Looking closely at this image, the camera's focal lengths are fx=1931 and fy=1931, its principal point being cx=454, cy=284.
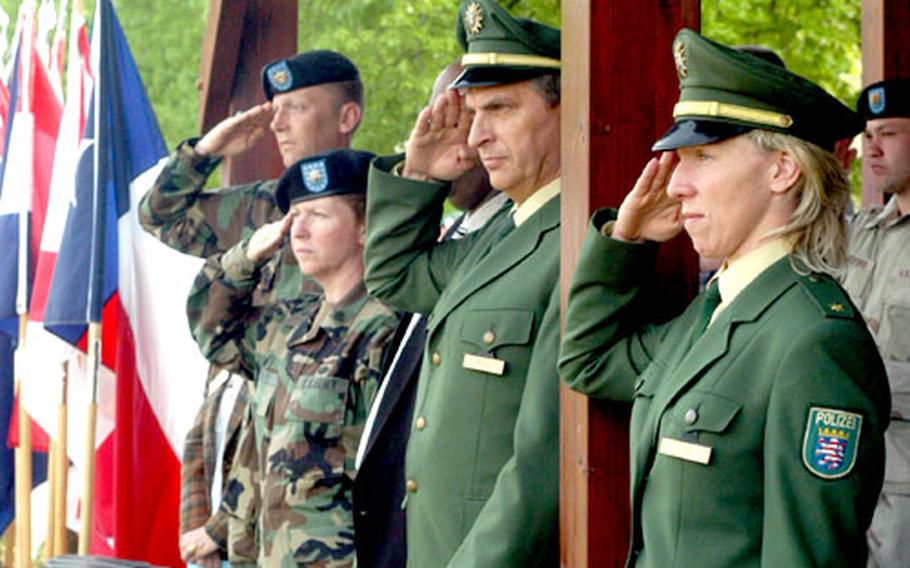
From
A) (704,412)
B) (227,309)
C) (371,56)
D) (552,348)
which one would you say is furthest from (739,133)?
(371,56)

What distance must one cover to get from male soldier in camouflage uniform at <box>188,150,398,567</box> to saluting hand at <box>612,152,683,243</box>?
1.84 m

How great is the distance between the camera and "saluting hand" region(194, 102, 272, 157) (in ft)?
23.6

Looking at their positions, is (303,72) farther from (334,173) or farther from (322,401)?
(322,401)

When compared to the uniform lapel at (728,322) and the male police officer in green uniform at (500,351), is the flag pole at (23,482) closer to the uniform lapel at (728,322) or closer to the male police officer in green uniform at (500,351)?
the male police officer in green uniform at (500,351)

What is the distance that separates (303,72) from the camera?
22.4 ft

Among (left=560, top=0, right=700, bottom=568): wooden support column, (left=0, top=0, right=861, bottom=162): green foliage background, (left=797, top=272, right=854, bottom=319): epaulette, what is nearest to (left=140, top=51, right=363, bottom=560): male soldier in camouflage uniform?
(left=560, top=0, right=700, bottom=568): wooden support column

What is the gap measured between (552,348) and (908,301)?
1.95 metres

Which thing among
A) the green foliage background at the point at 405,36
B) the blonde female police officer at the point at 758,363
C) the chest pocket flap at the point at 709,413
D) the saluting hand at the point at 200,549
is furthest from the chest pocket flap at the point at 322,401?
the green foliage background at the point at 405,36

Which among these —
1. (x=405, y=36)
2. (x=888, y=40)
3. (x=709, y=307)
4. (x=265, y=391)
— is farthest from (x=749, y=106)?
(x=405, y=36)

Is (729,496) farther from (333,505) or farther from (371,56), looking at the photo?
(371,56)

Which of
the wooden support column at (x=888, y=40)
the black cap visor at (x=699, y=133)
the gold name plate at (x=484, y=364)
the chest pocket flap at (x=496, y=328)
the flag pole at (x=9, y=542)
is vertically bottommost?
the flag pole at (x=9, y=542)

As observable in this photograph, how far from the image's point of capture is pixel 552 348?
425 cm

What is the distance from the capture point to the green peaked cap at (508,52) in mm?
4555

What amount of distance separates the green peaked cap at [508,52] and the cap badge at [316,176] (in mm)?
1389
